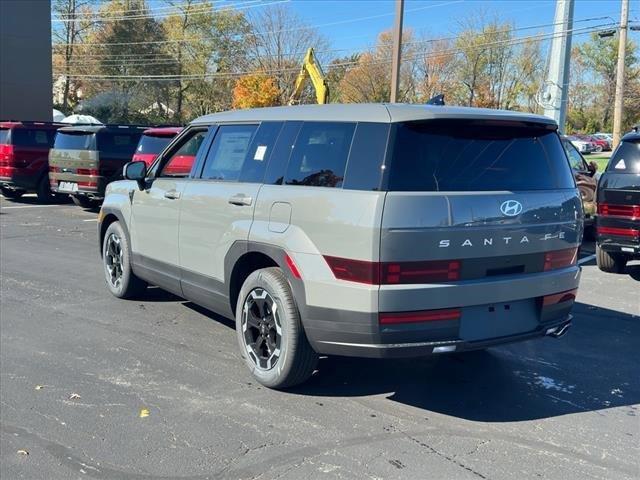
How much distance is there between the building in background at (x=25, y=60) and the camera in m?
31.1

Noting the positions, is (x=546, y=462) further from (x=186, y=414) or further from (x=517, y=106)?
(x=517, y=106)

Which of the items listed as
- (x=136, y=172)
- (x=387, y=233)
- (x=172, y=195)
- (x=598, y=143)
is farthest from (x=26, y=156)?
(x=598, y=143)

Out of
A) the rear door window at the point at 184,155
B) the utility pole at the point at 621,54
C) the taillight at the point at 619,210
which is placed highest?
the utility pole at the point at 621,54

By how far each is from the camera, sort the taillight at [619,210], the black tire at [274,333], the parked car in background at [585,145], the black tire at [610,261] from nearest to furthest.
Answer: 1. the black tire at [274,333]
2. the taillight at [619,210]
3. the black tire at [610,261]
4. the parked car in background at [585,145]

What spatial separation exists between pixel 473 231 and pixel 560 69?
17639 mm

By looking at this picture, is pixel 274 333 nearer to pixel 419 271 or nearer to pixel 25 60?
pixel 419 271

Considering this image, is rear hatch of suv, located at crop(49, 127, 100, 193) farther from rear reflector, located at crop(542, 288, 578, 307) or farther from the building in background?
the building in background

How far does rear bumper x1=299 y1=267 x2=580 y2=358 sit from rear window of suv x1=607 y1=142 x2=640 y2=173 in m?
4.83

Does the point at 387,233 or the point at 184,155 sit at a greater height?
the point at 184,155

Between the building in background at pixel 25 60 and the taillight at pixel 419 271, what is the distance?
105 feet

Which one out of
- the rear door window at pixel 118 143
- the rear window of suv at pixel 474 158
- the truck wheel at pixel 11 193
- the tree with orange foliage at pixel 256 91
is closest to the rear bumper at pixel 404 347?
the rear window of suv at pixel 474 158

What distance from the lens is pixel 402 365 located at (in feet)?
17.0

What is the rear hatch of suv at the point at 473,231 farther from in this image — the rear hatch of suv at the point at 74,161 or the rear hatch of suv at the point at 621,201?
the rear hatch of suv at the point at 74,161

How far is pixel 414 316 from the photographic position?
3814mm
